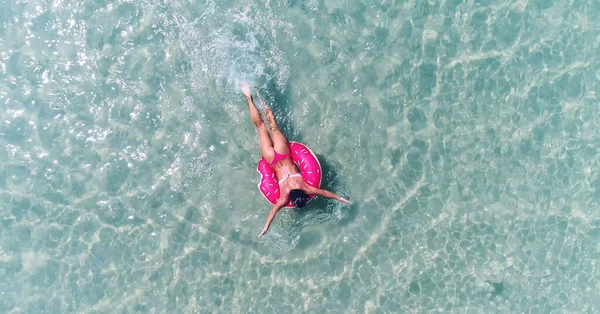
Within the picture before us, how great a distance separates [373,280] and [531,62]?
16.6 feet

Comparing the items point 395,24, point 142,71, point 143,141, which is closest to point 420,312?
point 395,24

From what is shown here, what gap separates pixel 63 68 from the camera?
403 inches

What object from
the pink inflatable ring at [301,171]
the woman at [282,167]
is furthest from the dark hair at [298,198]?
the pink inflatable ring at [301,171]

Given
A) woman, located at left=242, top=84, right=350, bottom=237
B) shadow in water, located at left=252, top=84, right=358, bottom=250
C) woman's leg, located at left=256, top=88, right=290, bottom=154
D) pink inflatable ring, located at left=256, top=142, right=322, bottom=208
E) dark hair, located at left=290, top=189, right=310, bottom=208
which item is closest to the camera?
woman, located at left=242, top=84, right=350, bottom=237

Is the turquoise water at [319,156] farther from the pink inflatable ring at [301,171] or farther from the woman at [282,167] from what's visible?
the woman at [282,167]

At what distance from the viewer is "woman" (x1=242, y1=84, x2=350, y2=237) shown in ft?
29.0

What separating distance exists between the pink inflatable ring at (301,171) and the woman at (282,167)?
235mm

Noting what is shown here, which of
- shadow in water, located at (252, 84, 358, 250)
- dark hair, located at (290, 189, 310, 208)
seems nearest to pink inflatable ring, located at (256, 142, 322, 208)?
dark hair, located at (290, 189, 310, 208)

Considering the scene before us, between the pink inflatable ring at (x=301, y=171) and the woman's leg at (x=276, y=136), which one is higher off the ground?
the woman's leg at (x=276, y=136)

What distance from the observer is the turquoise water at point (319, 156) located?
32.5ft

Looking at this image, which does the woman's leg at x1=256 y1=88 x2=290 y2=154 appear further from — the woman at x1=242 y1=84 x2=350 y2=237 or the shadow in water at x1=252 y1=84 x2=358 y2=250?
the shadow in water at x1=252 y1=84 x2=358 y2=250

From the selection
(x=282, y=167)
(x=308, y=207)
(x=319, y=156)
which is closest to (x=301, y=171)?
(x=282, y=167)

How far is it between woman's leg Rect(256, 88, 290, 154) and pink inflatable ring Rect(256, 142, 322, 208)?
0.28 meters

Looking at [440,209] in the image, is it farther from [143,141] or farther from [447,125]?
[143,141]
